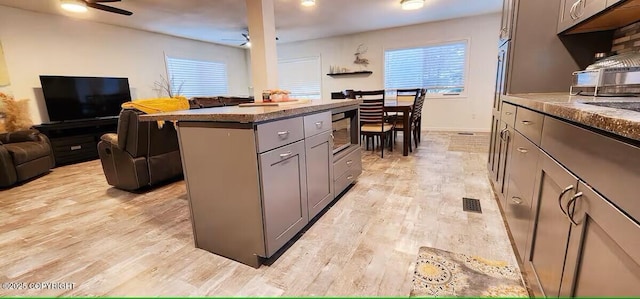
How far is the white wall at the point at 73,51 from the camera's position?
4234 millimetres

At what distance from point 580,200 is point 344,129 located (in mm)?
2004

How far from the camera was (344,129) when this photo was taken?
9.04ft

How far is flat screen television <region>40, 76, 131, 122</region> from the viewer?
4.43 meters

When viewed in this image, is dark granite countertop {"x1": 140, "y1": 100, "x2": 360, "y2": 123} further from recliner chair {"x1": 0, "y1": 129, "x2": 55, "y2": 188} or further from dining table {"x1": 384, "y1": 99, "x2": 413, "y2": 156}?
recliner chair {"x1": 0, "y1": 129, "x2": 55, "y2": 188}

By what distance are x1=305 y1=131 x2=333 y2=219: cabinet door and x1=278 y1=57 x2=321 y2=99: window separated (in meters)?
5.53

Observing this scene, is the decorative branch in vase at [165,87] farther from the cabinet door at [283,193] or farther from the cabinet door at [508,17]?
the cabinet door at [508,17]

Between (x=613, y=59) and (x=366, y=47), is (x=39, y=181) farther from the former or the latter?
(x=366, y=47)

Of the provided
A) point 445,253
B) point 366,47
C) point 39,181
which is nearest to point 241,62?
point 366,47

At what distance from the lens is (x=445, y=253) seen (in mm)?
1717

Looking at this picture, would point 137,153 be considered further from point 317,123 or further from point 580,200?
point 580,200

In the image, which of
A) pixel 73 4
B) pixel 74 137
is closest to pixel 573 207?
pixel 73 4

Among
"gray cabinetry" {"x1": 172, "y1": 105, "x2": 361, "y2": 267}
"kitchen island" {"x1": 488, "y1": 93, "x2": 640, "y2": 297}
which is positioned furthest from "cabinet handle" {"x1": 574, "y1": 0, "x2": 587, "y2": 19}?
"gray cabinetry" {"x1": 172, "y1": 105, "x2": 361, "y2": 267}

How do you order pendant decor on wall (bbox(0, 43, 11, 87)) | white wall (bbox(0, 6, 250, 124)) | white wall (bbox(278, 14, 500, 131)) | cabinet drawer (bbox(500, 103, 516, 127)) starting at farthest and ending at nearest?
white wall (bbox(278, 14, 500, 131)) < white wall (bbox(0, 6, 250, 124)) < pendant decor on wall (bbox(0, 43, 11, 87)) < cabinet drawer (bbox(500, 103, 516, 127))

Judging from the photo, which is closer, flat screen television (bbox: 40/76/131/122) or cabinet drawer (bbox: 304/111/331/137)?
cabinet drawer (bbox: 304/111/331/137)
